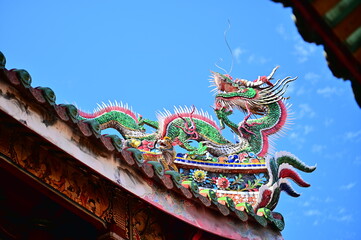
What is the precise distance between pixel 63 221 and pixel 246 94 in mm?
5299

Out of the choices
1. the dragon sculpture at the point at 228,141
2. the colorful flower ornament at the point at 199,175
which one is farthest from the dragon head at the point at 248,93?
the colorful flower ornament at the point at 199,175

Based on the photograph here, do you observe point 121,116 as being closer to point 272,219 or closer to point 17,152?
point 272,219

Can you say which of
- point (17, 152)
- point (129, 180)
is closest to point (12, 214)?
point (17, 152)

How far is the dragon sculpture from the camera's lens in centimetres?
870

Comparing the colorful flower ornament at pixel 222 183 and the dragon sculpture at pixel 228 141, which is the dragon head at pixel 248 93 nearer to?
the dragon sculpture at pixel 228 141

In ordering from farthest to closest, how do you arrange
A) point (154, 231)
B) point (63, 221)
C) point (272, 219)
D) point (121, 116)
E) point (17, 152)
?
1. point (121, 116)
2. point (272, 219)
3. point (154, 231)
4. point (63, 221)
5. point (17, 152)

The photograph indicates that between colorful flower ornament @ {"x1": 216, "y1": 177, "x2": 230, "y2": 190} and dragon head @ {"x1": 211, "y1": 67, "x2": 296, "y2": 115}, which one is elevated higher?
dragon head @ {"x1": 211, "y1": 67, "x2": 296, "y2": 115}

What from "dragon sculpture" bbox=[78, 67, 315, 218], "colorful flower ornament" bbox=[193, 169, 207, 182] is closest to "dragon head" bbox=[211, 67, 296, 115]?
"dragon sculpture" bbox=[78, 67, 315, 218]

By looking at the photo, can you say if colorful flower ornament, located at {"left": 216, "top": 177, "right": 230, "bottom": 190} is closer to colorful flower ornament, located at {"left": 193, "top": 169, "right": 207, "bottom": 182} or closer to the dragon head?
colorful flower ornament, located at {"left": 193, "top": 169, "right": 207, "bottom": 182}

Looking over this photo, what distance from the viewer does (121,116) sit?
32.8 feet

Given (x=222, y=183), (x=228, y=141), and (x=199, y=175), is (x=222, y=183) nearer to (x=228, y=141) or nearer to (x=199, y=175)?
(x=199, y=175)

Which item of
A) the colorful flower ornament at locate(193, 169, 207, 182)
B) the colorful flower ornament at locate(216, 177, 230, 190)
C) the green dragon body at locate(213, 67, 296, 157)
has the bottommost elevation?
the colorful flower ornament at locate(216, 177, 230, 190)

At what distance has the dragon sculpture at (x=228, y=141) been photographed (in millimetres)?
8703

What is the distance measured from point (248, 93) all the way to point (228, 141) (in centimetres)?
115
